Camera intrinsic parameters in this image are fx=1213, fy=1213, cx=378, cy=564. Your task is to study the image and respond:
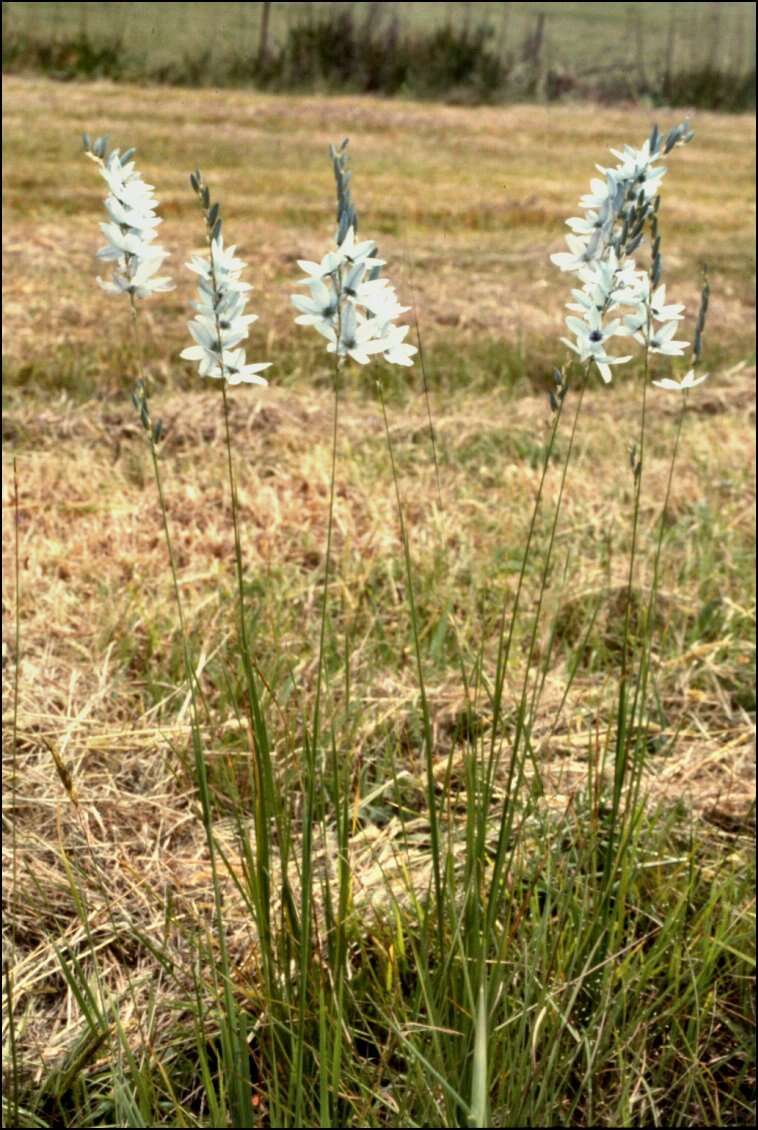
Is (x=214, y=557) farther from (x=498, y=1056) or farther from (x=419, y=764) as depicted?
(x=498, y=1056)

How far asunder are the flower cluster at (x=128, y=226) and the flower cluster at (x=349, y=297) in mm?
144

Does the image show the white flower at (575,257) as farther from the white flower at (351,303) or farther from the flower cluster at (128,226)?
the flower cluster at (128,226)

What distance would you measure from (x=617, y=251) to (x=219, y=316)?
0.41 m

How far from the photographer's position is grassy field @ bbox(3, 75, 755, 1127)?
136 cm

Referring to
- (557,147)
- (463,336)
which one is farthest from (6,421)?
(557,147)

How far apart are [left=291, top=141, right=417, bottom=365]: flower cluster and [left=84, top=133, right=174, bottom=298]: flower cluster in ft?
0.47

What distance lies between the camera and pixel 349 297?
1138 mm

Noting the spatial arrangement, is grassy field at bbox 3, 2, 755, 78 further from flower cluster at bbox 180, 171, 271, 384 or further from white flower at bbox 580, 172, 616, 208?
flower cluster at bbox 180, 171, 271, 384

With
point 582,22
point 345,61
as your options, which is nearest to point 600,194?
point 345,61

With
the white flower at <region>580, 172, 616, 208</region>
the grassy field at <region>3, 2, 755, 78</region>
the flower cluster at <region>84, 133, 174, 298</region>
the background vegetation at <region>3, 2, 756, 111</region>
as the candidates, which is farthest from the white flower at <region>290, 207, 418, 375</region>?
the grassy field at <region>3, 2, 755, 78</region>

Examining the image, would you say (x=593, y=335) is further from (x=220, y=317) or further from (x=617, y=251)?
(x=220, y=317)

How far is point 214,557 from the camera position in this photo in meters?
3.07

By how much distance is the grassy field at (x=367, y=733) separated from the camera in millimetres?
1361

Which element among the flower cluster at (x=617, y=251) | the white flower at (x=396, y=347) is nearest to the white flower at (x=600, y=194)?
the flower cluster at (x=617, y=251)
